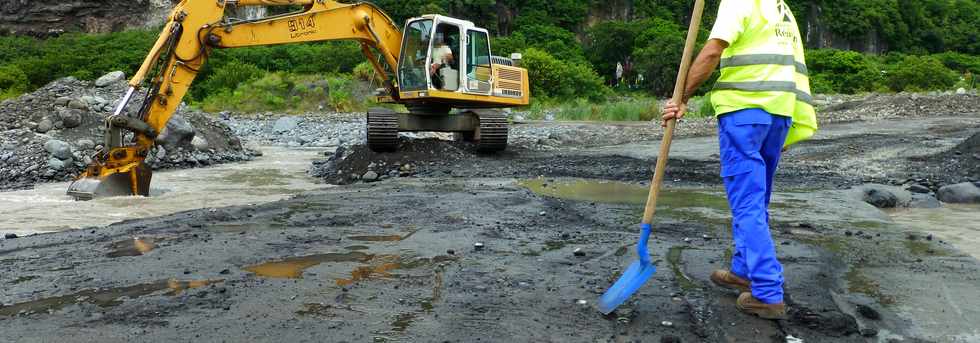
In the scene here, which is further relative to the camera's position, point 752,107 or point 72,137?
point 72,137

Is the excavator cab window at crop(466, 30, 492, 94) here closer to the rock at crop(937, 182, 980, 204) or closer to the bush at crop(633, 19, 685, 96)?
the rock at crop(937, 182, 980, 204)

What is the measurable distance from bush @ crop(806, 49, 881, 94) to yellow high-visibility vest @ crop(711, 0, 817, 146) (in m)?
48.5

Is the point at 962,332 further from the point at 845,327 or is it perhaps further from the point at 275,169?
the point at 275,169

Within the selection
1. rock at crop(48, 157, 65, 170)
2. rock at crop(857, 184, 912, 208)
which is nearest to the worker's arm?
rock at crop(857, 184, 912, 208)

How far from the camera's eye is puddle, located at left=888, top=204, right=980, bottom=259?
5825mm

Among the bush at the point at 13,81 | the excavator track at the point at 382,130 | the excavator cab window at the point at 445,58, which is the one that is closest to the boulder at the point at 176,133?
the excavator track at the point at 382,130

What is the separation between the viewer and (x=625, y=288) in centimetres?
369

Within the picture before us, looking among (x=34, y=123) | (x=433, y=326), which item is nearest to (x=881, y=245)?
(x=433, y=326)

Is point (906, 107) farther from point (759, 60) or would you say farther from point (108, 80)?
point (759, 60)

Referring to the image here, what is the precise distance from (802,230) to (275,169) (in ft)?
31.2

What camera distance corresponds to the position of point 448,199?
8.02 meters

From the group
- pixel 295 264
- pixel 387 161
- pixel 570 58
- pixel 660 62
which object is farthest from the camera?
pixel 570 58

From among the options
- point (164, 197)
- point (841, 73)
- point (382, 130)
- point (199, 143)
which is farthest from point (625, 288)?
point (841, 73)

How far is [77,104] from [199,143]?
2.12m
